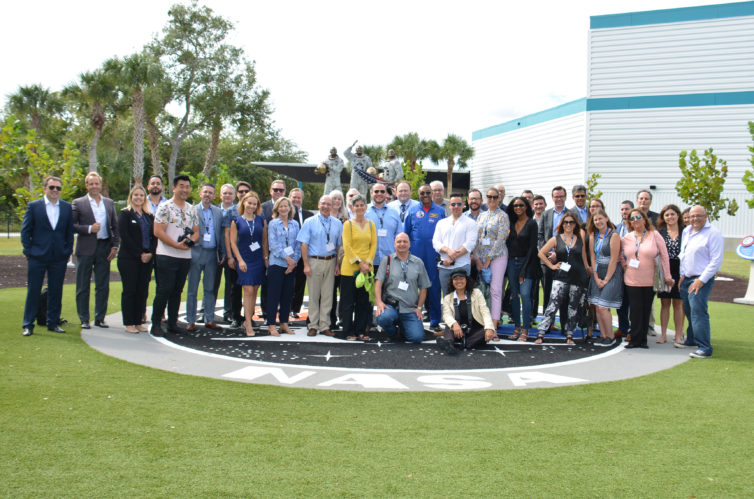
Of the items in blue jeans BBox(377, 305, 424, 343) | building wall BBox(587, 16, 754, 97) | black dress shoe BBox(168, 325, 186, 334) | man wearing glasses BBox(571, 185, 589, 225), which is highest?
building wall BBox(587, 16, 754, 97)

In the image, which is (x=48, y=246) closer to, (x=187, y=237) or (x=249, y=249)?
(x=187, y=237)

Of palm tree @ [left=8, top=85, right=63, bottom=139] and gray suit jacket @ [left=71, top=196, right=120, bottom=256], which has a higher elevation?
palm tree @ [left=8, top=85, right=63, bottom=139]

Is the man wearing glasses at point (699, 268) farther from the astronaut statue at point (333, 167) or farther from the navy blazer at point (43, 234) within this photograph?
the navy blazer at point (43, 234)

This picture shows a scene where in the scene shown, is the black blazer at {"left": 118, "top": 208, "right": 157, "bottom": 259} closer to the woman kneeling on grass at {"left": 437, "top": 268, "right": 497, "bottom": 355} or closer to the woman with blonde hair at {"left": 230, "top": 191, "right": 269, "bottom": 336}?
Answer: the woman with blonde hair at {"left": 230, "top": 191, "right": 269, "bottom": 336}

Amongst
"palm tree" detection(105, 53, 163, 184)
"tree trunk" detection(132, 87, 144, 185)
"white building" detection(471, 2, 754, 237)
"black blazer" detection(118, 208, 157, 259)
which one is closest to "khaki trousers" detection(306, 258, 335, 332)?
"black blazer" detection(118, 208, 157, 259)

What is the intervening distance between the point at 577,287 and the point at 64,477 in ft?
19.7

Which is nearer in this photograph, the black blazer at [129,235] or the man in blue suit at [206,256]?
the black blazer at [129,235]

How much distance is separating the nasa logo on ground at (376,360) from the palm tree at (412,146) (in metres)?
34.8

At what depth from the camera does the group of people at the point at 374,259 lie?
6.89 m

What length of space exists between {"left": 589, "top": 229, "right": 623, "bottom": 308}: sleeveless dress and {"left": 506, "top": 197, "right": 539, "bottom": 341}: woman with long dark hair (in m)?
0.77

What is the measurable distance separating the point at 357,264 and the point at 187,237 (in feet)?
7.27

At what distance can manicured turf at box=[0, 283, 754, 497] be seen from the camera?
2982 mm

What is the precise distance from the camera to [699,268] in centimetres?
654

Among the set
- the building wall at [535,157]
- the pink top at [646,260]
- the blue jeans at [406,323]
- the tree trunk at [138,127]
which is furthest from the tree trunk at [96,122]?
the pink top at [646,260]
